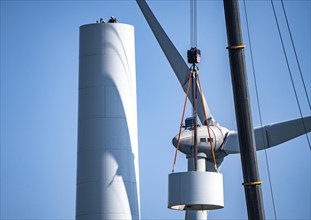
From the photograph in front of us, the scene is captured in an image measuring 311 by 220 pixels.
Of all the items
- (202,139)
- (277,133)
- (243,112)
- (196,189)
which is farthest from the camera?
(202,139)

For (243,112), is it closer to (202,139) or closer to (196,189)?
(196,189)

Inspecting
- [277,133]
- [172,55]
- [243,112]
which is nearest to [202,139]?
[277,133]

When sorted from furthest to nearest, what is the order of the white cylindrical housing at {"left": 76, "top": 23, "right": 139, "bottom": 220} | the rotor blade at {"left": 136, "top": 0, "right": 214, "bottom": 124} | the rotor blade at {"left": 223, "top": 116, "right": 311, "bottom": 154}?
the rotor blade at {"left": 136, "top": 0, "right": 214, "bottom": 124}
the rotor blade at {"left": 223, "top": 116, "right": 311, "bottom": 154}
the white cylindrical housing at {"left": 76, "top": 23, "right": 139, "bottom": 220}

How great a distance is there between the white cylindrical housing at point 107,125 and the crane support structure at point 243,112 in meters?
6.14

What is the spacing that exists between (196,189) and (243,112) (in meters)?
3.88

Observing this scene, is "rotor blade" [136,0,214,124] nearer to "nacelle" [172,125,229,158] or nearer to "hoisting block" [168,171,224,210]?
"nacelle" [172,125,229,158]

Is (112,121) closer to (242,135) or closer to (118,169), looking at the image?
(118,169)

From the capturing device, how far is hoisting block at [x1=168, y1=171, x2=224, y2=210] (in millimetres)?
25828

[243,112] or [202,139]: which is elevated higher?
[202,139]

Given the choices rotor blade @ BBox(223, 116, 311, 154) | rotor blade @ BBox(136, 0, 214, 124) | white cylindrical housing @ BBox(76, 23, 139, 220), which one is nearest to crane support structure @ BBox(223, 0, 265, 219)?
white cylindrical housing @ BBox(76, 23, 139, 220)

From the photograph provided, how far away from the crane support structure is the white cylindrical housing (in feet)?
20.1

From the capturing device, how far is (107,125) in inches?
1114

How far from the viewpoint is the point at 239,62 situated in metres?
23.5

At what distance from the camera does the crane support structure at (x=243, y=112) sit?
2256cm
